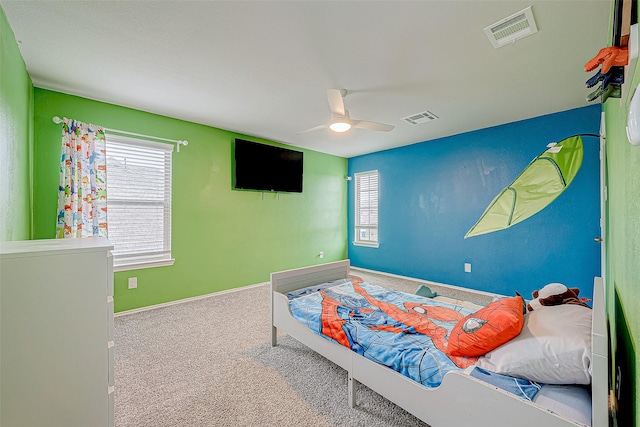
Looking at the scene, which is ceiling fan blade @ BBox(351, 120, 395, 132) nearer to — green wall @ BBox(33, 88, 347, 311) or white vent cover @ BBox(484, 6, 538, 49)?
white vent cover @ BBox(484, 6, 538, 49)

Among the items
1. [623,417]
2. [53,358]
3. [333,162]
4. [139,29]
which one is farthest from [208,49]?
[333,162]

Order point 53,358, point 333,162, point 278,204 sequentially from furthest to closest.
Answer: point 333,162 → point 278,204 → point 53,358

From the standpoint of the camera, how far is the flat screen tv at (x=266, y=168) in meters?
4.03

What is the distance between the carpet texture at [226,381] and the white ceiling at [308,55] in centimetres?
244

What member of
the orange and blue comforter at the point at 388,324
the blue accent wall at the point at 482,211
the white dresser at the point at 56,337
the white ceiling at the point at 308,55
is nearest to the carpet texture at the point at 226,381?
the orange and blue comforter at the point at 388,324

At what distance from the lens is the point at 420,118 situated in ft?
11.1

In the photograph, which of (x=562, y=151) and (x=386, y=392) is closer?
(x=386, y=392)

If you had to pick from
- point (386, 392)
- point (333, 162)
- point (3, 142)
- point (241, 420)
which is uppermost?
point (333, 162)

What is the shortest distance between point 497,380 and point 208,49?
106 inches

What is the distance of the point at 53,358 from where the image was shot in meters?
1.14

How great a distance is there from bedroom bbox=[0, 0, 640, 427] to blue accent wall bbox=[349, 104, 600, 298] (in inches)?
0.7

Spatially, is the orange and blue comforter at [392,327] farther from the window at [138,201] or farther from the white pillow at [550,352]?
the window at [138,201]

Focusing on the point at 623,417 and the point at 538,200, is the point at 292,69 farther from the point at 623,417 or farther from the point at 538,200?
the point at 538,200

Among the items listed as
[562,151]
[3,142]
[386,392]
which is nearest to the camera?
[386,392]
